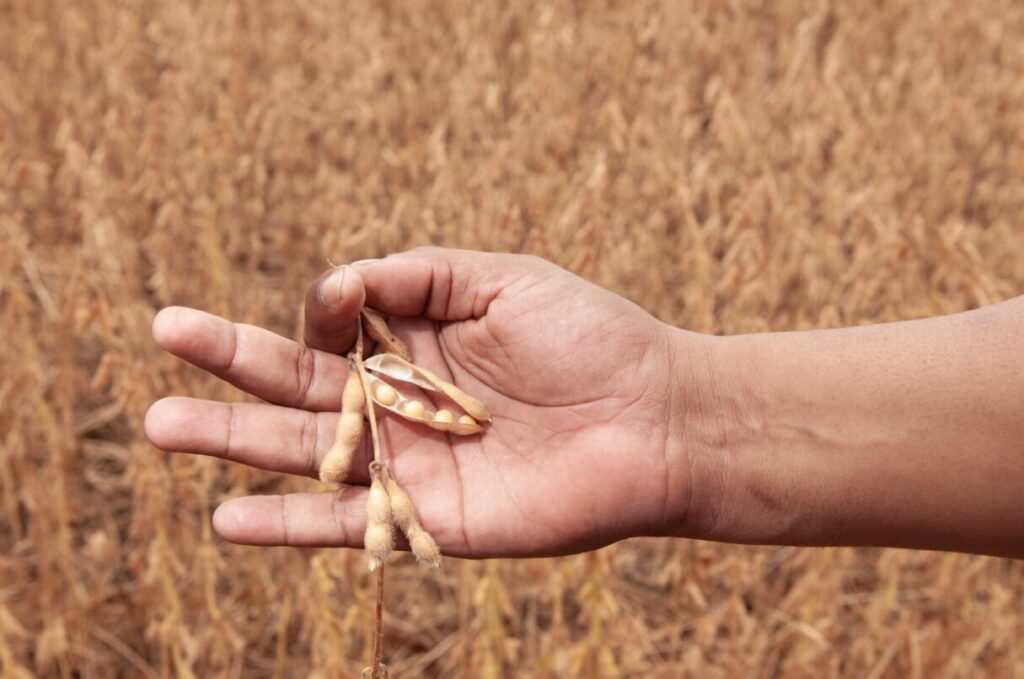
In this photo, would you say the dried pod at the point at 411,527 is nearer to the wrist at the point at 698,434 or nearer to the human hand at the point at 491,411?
the human hand at the point at 491,411

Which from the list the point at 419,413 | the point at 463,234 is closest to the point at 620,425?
the point at 419,413

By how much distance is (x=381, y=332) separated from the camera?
1.53m

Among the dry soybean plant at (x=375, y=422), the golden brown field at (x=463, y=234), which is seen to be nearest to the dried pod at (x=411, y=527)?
the dry soybean plant at (x=375, y=422)

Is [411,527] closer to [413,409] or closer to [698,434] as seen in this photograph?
[413,409]

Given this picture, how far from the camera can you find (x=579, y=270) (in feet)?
6.24

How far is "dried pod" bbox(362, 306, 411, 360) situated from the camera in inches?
60.1

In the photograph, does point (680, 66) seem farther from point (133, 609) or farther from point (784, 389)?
point (133, 609)

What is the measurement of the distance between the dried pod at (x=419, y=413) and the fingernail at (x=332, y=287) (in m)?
0.16

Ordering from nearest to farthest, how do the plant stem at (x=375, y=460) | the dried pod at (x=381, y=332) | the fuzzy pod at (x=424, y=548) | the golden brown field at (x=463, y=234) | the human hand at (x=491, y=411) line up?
1. the plant stem at (x=375, y=460)
2. the fuzzy pod at (x=424, y=548)
3. the human hand at (x=491, y=411)
4. the dried pod at (x=381, y=332)
5. the golden brown field at (x=463, y=234)

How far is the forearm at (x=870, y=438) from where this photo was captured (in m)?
1.45

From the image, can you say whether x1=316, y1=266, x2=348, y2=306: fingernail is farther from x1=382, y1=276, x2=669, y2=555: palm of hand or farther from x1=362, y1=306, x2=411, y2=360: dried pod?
x1=382, y1=276, x2=669, y2=555: palm of hand

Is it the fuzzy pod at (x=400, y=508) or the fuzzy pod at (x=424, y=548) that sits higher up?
the fuzzy pod at (x=400, y=508)

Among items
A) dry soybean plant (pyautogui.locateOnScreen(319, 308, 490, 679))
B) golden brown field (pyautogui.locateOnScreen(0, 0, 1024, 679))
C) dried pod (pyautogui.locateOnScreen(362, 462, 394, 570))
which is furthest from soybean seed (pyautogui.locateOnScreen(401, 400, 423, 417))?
golden brown field (pyautogui.locateOnScreen(0, 0, 1024, 679))

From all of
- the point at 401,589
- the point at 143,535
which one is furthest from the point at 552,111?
the point at 143,535
